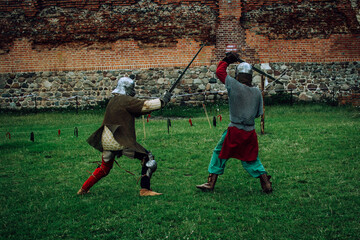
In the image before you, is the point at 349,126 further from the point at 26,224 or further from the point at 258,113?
the point at 26,224

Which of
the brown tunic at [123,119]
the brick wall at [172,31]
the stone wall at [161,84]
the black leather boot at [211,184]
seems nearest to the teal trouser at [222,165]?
the black leather boot at [211,184]

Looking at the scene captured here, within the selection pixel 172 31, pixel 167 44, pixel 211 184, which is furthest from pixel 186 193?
pixel 172 31

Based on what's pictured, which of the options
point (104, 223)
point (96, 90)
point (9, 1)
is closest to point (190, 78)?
point (96, 90)

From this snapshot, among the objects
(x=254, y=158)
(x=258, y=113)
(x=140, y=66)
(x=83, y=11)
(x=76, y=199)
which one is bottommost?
(x=76, y=199)

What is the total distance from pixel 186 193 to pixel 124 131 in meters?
1.19

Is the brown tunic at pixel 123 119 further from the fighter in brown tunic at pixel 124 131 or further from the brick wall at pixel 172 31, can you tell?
the brick wall at pixel 172 31

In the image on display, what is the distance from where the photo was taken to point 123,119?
15.4 ft

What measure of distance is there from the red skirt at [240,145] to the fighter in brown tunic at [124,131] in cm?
95

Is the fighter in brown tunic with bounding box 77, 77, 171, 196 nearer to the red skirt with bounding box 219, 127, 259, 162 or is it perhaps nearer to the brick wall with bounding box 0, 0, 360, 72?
the red skirt with bounding box 219, 127, 259, 162

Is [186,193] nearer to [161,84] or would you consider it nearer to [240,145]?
[240,145]

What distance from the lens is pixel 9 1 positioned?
15.1 m

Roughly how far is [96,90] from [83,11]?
3.33 m

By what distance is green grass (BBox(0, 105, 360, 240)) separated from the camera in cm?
366

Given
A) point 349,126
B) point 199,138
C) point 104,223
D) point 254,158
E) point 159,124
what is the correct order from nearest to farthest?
point 104,223 → point 254,158 → point 199,138 → point 349,126 → point 159,124
